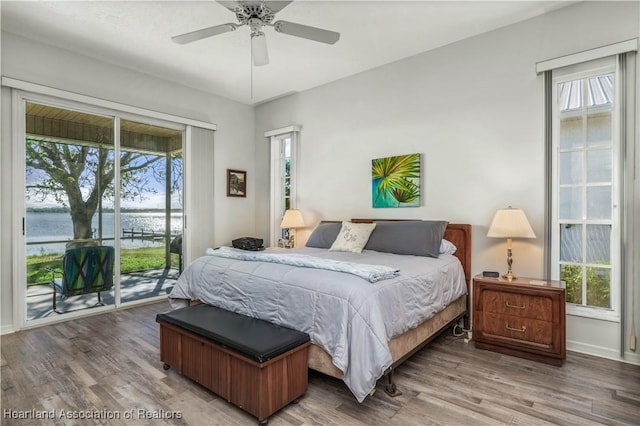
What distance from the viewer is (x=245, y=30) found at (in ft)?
11.1

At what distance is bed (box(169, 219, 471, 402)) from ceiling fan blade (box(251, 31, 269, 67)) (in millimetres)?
1695

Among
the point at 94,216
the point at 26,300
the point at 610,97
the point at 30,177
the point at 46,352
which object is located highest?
the point at 610,97

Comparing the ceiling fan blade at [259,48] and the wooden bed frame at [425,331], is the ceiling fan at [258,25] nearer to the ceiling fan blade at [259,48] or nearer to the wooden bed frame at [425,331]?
the ceiling fan blade at [259,48]

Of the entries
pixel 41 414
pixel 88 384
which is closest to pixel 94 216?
pixel 88 384

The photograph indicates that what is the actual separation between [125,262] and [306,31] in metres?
3.49

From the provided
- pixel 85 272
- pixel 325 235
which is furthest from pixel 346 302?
pixel 85 272

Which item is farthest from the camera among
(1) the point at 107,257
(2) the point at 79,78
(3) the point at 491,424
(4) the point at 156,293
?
(4) the point at 156,293

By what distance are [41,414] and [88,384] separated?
13.6 inches

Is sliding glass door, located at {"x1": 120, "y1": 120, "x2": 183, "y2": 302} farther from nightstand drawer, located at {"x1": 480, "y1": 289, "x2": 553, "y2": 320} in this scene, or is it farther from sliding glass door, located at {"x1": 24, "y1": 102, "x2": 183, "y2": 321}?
nightstand drawer, located at {"x1": 480, "y1": 289, "x2": 553, "y2": 320}

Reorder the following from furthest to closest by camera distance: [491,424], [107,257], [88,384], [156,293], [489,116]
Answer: [156,293]
[107,257]
[489,116]
[88,384]
[491,424]

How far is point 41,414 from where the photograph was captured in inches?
78.0

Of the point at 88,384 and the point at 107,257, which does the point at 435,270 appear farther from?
the point at 107,257

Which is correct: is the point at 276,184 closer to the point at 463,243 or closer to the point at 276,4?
the point at 463,243

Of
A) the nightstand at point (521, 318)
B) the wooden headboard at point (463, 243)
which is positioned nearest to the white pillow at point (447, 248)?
the wooden headboard at point (463, 243)
